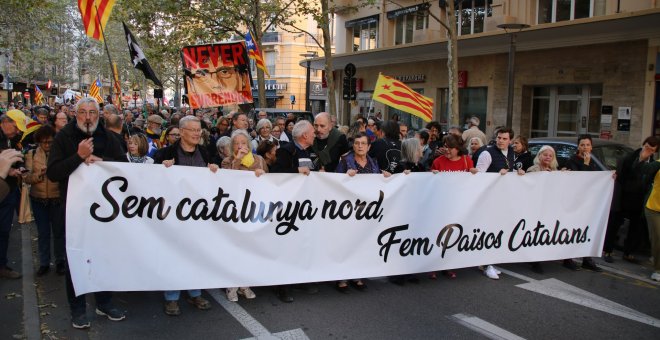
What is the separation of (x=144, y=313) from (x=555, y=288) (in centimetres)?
422

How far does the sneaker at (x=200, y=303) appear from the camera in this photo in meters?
5.07

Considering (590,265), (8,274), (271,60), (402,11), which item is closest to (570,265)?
(590,265)

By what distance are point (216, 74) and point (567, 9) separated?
1290 cm

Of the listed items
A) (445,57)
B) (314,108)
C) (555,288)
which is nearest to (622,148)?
(555,288)

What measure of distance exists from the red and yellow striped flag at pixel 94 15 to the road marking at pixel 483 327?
6.20m

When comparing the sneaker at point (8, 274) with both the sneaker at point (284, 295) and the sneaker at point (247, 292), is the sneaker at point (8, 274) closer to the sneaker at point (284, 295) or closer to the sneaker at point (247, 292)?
the sneaker at point (247, 292)

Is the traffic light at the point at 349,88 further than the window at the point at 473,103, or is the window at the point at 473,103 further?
the window at the point at 473,103

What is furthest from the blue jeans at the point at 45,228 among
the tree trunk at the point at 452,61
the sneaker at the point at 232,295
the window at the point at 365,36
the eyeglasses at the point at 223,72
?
the window at the point at 365,36

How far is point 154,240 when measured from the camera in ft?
15.5

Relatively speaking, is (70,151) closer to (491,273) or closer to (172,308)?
(172,308)

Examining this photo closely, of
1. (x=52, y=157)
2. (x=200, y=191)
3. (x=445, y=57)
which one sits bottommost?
(x=200, y=191)

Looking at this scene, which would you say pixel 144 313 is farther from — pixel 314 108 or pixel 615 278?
pixel 314 108

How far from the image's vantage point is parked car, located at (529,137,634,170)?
26.8 ft

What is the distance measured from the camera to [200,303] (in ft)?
16.7
